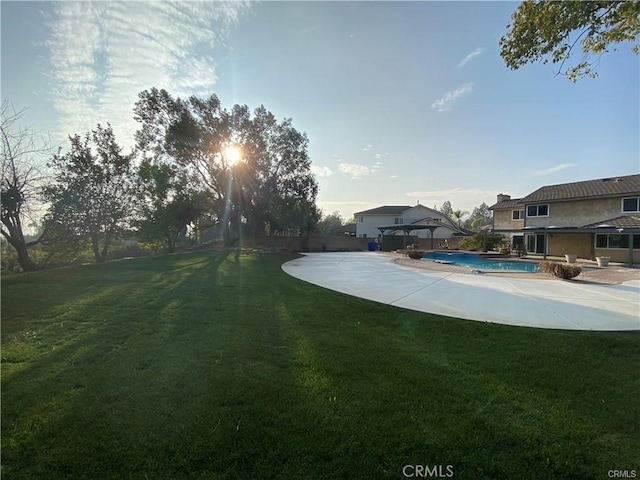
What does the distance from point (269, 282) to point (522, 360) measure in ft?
22.4

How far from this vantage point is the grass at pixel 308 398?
208 centimetres

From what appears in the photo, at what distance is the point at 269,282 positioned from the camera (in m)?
9.25

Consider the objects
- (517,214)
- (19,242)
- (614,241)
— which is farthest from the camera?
(517,214)

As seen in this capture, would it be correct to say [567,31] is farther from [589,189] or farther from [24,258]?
[24,258]

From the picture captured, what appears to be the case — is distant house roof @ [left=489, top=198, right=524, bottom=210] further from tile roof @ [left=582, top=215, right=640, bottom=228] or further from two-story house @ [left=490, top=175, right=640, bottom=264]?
tile roof @ [left=582, top=215, right=640, bottom=228]

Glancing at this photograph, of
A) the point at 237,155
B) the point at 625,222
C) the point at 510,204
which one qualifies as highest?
the point at 237,155

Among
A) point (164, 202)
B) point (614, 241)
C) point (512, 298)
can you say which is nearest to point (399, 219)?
point (614, 241)

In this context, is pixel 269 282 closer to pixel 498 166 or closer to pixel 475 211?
pixel 498 166

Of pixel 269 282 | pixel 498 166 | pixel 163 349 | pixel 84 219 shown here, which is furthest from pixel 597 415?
pixel 84 219

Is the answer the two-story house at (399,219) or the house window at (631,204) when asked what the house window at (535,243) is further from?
the two-story house at (399,219)

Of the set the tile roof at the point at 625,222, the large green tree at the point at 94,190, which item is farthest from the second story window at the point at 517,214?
the large green tree at the point at 94,190

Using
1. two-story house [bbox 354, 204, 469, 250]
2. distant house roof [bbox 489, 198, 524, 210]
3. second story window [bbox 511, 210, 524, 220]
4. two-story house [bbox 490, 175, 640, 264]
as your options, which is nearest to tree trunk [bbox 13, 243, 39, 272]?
two-story house [bbox 490, 175, 640, 264]

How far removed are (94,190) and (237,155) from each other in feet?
40.4

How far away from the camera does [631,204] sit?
17.5 m
